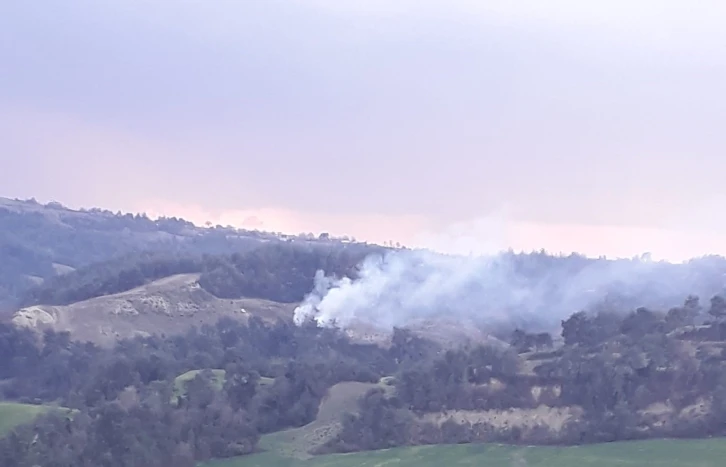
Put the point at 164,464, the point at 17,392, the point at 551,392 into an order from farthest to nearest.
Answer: the point at 17,392 → the point at 551,392 → the point at 164,464

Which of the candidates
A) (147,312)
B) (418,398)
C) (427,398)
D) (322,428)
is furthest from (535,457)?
(147,312)

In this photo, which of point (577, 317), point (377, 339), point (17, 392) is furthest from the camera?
point (377, 339)

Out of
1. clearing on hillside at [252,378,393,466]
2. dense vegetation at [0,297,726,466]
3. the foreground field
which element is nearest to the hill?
dense vegetation at [0,297,726,466]

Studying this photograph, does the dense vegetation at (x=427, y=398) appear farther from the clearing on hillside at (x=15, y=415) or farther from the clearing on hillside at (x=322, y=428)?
the clearing on hillside at (x=15, y=415)

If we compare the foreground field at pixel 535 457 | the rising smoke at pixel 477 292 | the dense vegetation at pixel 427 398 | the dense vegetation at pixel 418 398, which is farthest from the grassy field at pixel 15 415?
the rising smoke at pixel 477 292

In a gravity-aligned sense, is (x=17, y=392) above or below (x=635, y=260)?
below

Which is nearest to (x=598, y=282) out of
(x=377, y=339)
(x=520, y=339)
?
(x=377, y=339)

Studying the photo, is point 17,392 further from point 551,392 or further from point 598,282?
point 598,282
